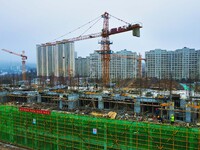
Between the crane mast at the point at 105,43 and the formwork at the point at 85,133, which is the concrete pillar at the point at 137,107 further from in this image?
the crane mast at the point at 105,43

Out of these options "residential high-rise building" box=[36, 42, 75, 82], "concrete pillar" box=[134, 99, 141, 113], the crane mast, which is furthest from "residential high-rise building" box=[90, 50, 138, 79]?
"concrete pillar" box=[134, 99, 141, 113]

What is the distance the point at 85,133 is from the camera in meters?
8.05

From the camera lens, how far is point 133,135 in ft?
23.1

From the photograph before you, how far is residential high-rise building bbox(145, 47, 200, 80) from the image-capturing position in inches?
1775

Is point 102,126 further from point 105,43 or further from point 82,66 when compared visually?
point 82,66

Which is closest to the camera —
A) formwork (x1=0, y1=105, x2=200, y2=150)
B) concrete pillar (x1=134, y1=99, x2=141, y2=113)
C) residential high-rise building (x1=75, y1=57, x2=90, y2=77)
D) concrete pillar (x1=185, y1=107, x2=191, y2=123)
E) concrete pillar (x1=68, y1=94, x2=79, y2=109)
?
formwork (x1=0, y1=105, x2=200, y2=150)

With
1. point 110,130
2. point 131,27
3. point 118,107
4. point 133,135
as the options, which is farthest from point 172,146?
point 131,27

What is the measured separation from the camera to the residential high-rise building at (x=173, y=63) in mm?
45094

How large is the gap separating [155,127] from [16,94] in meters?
13.0

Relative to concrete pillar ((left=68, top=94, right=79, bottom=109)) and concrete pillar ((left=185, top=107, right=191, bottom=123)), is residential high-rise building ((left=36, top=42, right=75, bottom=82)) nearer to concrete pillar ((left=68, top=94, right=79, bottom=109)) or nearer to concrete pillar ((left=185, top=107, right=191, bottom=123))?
concrete pillar ((left=68, top=94, right=79, bottom=109))

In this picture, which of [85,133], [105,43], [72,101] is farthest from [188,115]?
[105,43]

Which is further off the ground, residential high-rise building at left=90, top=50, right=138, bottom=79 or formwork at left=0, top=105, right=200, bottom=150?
residential high-rise building at left=90, top=50, right=138, bottom=79

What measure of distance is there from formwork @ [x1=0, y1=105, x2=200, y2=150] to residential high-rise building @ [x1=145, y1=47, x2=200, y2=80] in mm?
37791

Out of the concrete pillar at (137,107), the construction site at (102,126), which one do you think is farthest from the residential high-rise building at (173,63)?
the concrete pillar at (137,107)
